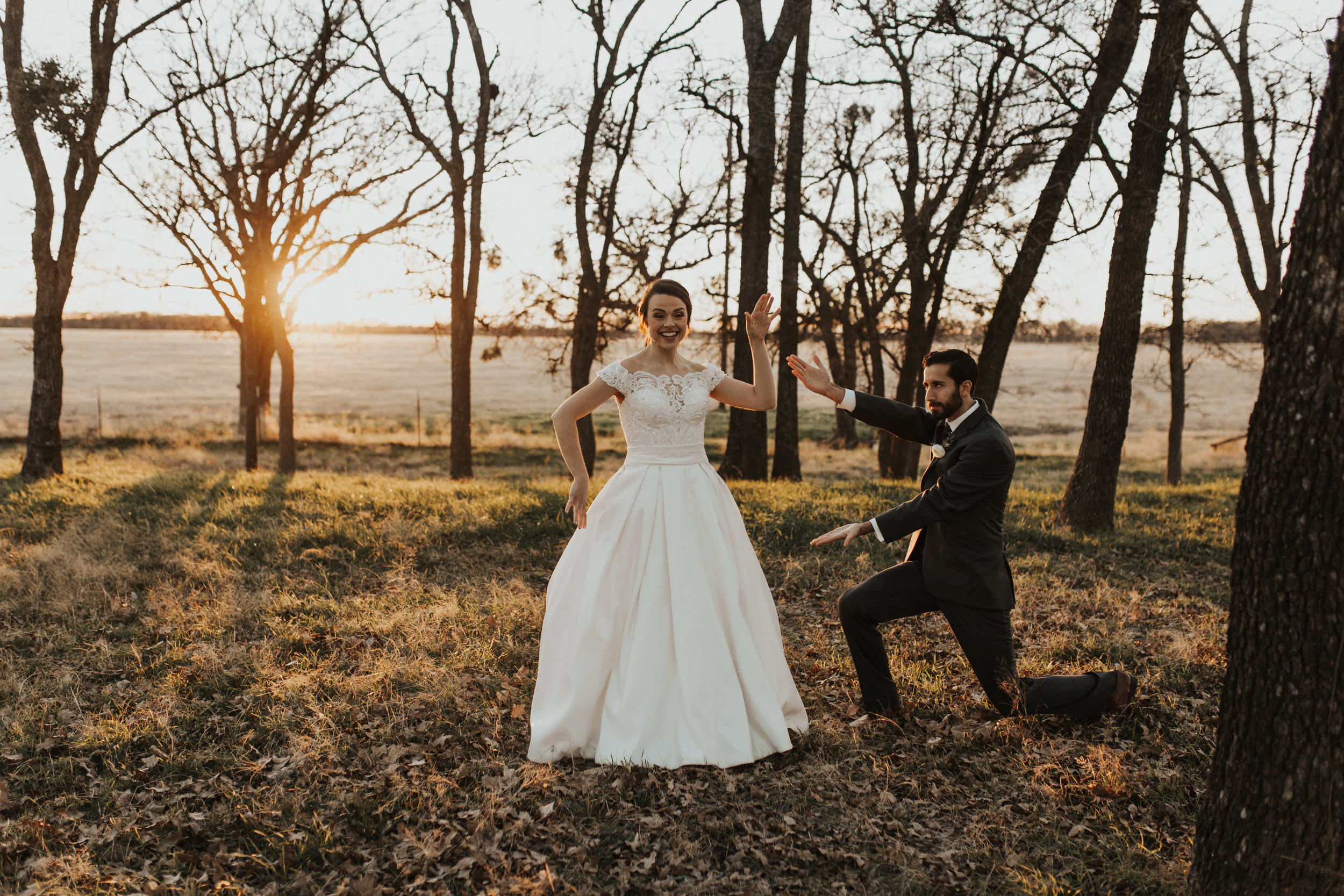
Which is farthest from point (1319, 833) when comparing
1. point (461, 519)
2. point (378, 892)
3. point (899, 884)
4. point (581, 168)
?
point (581, 168)

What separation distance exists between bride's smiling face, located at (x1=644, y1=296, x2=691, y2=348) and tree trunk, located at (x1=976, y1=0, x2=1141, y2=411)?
5.36m

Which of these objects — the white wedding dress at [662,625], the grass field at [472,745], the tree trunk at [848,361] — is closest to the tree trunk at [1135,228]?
the grass field at [472,745]

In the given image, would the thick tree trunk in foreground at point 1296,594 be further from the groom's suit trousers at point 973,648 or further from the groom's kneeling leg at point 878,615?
the groom's kneeling leg at point 878,615

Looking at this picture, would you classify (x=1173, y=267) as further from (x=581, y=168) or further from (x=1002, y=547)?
(x=1002, y=547)

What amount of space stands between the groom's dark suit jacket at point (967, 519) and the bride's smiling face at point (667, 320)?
1423mm

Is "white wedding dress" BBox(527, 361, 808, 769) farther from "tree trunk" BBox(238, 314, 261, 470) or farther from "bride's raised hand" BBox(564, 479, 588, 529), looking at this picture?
"tree trunk" BBox(238, 314, 261, 470)

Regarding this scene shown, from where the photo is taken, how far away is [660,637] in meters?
4.46

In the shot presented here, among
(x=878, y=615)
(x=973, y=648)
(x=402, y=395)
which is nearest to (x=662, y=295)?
(x=878, y=615)

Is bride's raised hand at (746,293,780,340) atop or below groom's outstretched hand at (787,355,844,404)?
atop

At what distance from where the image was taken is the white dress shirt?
4285 millimetres

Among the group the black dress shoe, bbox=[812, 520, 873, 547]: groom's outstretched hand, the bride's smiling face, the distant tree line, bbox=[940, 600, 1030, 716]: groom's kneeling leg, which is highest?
the distant tree line

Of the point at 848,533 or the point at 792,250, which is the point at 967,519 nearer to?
the point at 848,533

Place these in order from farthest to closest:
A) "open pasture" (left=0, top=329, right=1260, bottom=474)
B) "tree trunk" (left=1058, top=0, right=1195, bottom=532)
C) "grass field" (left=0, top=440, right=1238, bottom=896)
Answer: "open pasture" (left=0, top=329, right=1260, bottom=474) < "tree trunk" (left=1058, top=0, right=1195, bottom=532) < "grass field" (left=0, top=440, right=1238, bottom=896)

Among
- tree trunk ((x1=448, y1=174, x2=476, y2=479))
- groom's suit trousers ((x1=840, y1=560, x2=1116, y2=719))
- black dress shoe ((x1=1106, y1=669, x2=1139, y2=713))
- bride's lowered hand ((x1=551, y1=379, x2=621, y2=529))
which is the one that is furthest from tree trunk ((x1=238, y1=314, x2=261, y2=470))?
black dress shoe ((x1=1106, y1=669, x2=1139, y2=713))
